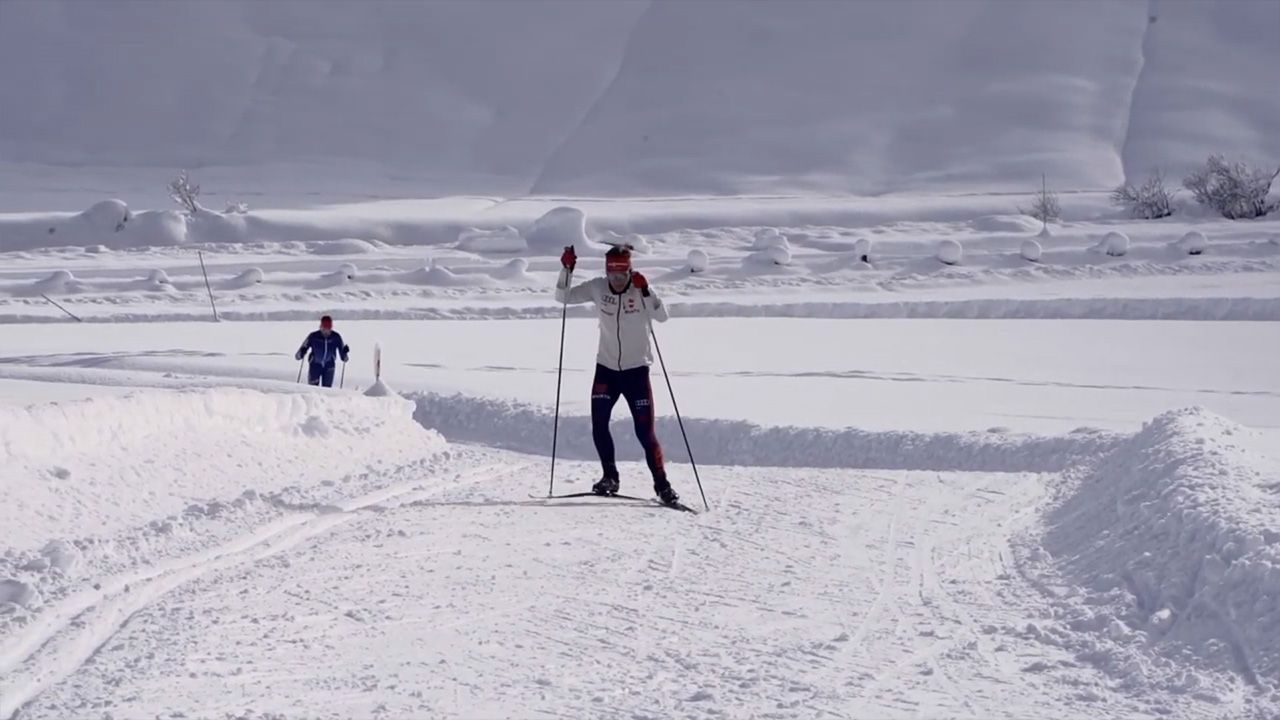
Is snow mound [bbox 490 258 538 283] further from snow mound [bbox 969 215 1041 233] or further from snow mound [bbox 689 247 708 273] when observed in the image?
snow mound [bbox 969 215 1041 233]

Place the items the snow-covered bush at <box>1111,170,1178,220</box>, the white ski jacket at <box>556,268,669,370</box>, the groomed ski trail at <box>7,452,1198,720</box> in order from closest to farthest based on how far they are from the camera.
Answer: the groomed ski trail at <box>7,452,1198,720</box>
the white ski jacket at <box>556,268,669,370</box>
the snow-covered bush at <box>1111,170,1178,220</box>

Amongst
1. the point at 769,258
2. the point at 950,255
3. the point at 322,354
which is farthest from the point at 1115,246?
the point at 322,354

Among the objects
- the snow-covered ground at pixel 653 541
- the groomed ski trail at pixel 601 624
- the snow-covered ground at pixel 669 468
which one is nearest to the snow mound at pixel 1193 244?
the snow-covered ground at pixel 669 468

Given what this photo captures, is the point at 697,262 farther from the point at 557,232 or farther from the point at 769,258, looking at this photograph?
the point at 557,232

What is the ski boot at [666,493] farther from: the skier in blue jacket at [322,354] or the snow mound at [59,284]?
the snow mound at [59,284]

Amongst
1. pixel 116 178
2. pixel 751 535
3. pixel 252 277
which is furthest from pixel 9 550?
pixel 116 178

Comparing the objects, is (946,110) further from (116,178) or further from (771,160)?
(116,178)

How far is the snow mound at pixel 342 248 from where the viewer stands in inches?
1631

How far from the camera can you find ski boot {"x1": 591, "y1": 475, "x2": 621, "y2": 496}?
10.5 metres

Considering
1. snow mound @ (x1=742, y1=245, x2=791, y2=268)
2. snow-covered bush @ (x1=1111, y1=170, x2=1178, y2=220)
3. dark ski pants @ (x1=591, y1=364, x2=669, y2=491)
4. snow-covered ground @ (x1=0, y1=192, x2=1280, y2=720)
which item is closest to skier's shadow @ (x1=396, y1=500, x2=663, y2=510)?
snow-covered ground @ (x1=0, y1=192, x2=1280, y2=720)

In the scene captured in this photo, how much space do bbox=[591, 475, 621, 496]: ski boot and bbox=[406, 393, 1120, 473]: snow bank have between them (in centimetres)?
288

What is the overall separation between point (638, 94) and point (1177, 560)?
72007 millimetres

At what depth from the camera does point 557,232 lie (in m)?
41.8

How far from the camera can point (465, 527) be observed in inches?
363
